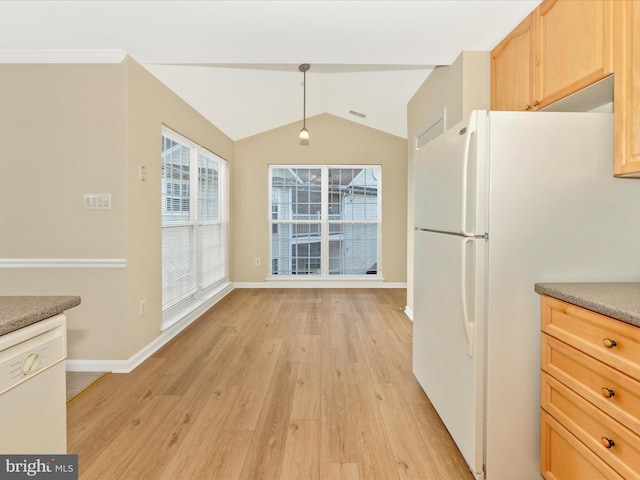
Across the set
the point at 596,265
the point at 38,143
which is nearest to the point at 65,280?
the point at 38,143

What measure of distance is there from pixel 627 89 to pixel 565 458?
149cm

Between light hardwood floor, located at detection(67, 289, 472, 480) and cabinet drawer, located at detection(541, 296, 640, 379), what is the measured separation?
0.83 m

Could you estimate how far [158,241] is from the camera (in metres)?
3.31

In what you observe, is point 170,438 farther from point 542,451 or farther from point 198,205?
point 198,205

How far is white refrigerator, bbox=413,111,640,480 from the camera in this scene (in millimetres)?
1570

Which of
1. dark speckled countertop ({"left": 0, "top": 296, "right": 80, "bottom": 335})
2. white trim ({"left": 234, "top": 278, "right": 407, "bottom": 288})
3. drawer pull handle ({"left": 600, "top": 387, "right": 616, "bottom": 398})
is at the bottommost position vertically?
white trim ({"left": 234, "top": 278, "right": 407, "bottom": 288})

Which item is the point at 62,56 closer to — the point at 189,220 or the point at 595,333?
the point at 189,220

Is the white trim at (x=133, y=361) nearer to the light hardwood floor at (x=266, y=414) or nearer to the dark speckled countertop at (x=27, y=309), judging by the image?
the light hardwood floor at (x=266, y=414)

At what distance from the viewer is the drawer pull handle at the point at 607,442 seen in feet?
3.95

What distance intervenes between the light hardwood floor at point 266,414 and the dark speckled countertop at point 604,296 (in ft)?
3.13

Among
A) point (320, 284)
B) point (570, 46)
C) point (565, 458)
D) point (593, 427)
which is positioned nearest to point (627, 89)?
point (570, 46)

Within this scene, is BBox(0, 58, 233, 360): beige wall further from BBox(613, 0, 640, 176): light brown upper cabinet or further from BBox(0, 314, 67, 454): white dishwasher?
BBox(613, 0, 640, 176): light brown upper cabinet

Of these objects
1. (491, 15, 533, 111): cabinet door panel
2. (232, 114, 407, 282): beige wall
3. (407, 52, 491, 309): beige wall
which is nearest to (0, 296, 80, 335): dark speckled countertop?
(491, 15, 533, 111): cabinet door panel

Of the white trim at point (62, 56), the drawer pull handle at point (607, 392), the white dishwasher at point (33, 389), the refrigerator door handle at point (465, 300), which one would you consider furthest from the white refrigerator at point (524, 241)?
the white trim at point (62, 56)
